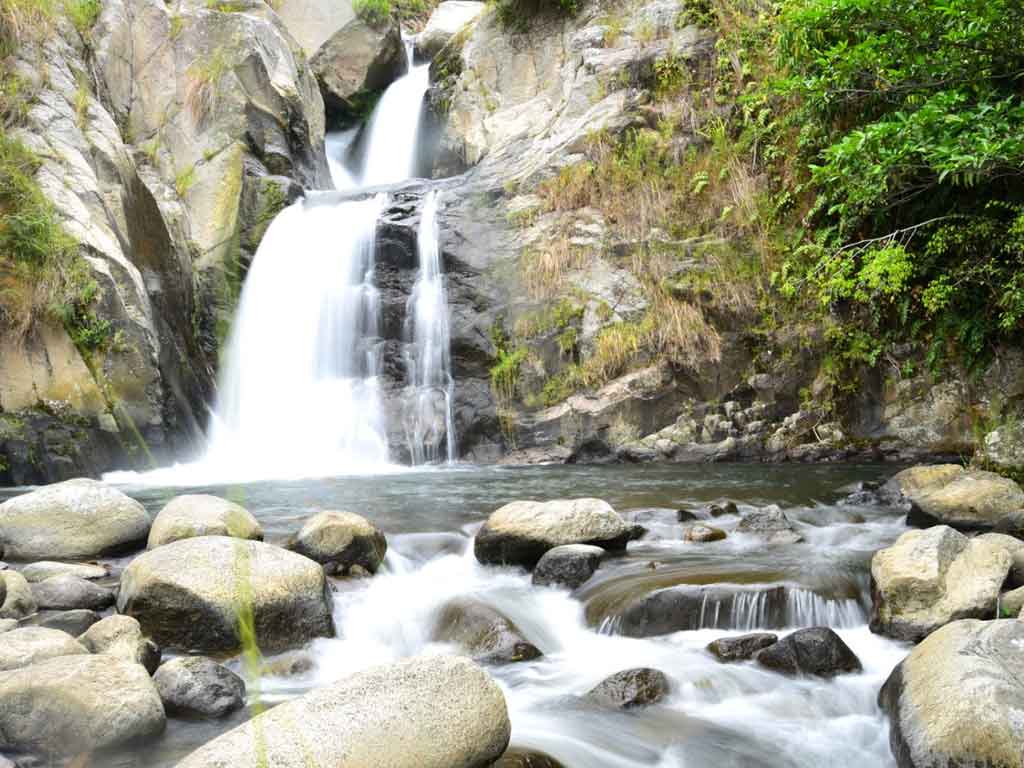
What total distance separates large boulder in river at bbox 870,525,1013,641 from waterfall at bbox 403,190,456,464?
315 inches

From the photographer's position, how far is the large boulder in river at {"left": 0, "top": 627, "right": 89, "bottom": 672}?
12.4 feet

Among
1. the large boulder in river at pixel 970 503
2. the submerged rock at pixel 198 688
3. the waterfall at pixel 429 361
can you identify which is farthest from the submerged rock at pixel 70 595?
the waterfall at pixel 429 361

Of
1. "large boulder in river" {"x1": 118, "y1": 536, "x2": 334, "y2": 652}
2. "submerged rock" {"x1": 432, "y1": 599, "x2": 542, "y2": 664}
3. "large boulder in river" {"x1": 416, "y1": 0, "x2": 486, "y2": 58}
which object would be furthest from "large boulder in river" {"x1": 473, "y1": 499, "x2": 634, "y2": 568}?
"large boulder in river" {"x1": 416, "y1": 0, "x2": 486, "y2": 58}

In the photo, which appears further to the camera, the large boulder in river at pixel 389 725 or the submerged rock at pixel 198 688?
the submerged rock at pixel 198 688

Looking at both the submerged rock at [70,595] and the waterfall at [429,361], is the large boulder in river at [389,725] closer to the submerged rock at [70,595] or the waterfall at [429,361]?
the submerged rock at [70,595]

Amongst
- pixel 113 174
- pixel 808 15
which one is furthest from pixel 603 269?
pixel 113 174

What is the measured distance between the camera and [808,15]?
8.35 m

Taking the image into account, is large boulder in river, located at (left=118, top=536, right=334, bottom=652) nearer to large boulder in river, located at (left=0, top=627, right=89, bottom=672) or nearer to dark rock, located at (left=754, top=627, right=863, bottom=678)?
large boulder in river, located at (left=0, top=627, right=89, bottom=672)

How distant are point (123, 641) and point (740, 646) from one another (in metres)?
3.40

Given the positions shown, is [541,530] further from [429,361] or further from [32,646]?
[429,361]

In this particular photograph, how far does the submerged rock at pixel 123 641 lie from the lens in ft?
13.7

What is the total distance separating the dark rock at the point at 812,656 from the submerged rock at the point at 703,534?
2.07 m

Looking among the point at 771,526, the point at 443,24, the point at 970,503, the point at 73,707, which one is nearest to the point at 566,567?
the point at 771,526

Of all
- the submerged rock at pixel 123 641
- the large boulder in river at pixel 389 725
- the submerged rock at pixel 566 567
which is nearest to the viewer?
the large boulder in river at pixel 389 725
